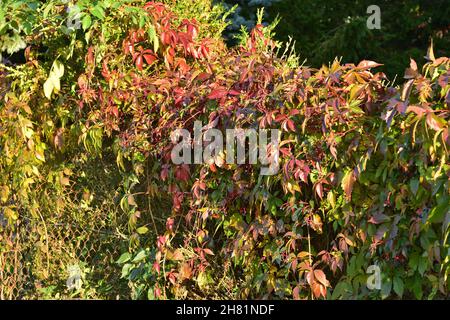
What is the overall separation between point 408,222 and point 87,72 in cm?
188

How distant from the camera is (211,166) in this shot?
3.05 m

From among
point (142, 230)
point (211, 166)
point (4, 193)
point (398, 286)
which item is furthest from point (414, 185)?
point (4, 193)

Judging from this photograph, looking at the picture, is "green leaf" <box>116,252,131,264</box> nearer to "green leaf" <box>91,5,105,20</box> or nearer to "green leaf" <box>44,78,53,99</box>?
"green leaf" <box>44,78,53,99</box>

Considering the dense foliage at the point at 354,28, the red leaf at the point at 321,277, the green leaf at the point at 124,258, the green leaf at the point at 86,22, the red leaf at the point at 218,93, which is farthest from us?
the dense foliage at the point at 354,28

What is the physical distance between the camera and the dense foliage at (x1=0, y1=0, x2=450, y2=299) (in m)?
2.55

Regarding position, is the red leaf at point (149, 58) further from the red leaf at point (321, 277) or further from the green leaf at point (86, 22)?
the red leaf at point (321, 277)

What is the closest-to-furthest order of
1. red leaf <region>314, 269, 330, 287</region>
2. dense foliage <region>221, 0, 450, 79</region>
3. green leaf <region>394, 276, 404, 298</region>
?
green leaf <region>394, 276, 404, 298</region> < red leaf <region>314, 269, 330, 287</region> < dense foliage <region>221, 0, 450, 79</region>

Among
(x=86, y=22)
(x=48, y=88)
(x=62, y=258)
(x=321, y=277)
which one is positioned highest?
(x=86, y=22)

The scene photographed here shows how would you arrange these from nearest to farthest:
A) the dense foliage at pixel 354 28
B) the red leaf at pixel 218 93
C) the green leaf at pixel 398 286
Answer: the green leaf at pixel 398 286, the red leaf at pixel 218 93, the dense foliage at pixel 354 28

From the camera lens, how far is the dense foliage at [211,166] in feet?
8.38

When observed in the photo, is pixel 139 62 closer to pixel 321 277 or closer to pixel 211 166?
pixel 211 166

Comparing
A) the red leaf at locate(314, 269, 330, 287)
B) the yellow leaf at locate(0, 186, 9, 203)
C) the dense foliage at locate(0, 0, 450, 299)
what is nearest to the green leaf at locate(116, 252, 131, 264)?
the dense foliage at locate(0, 0, 450, 299)

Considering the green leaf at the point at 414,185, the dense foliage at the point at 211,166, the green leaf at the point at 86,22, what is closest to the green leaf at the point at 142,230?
the dense foliage at the point at 211,166

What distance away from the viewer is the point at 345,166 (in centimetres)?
271
